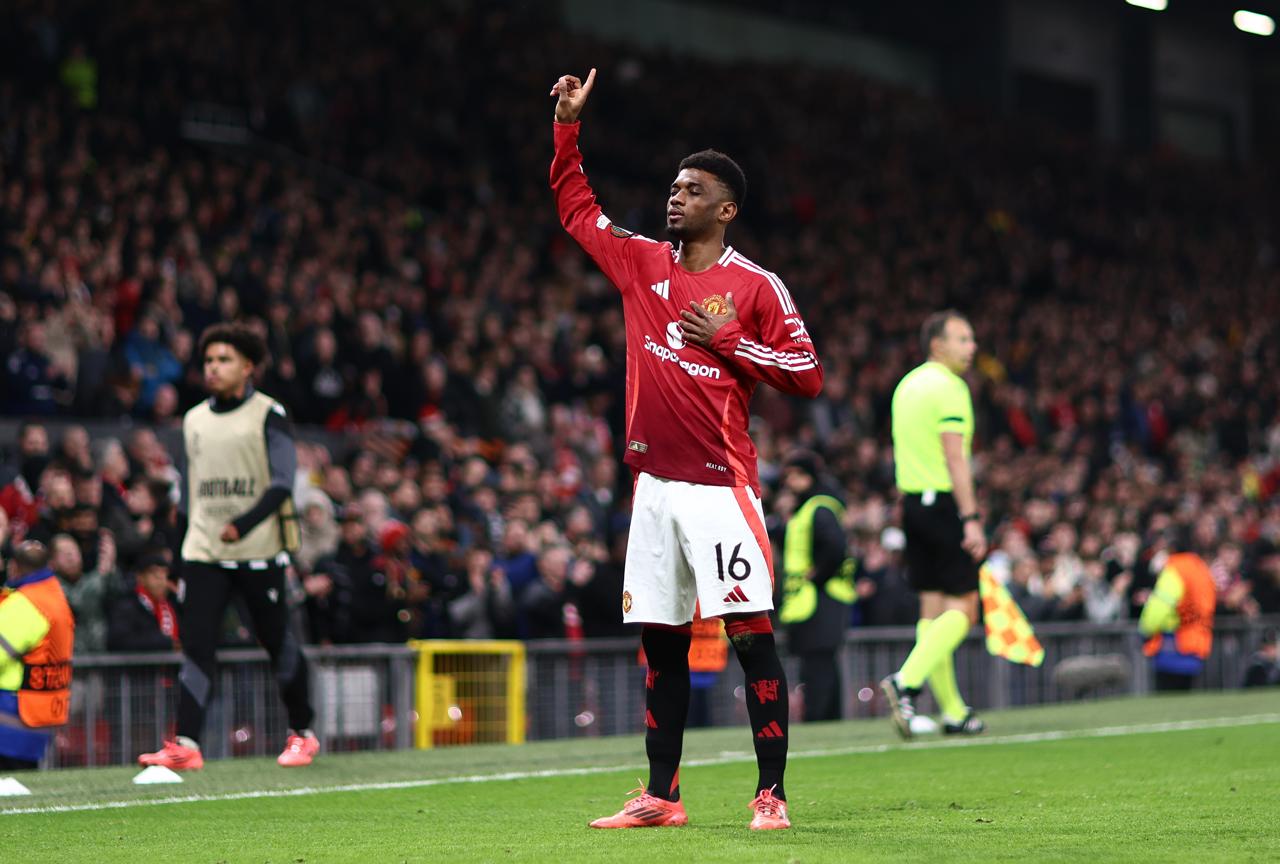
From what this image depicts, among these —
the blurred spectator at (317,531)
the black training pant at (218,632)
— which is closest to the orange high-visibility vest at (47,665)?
the black training pant at (218,632)

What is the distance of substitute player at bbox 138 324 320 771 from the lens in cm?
891

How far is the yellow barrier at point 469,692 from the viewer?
12.5m

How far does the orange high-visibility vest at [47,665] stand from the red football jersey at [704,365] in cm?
413

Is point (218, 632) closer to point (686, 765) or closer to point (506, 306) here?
point (686, 765)

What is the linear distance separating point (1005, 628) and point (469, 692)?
11.4 feet

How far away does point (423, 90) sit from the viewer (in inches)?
960

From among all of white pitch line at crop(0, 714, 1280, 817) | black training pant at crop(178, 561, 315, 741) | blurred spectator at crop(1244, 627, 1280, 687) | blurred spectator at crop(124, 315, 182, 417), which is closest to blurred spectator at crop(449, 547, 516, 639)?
blurred spectator at crop(124, 315, 182, 417)

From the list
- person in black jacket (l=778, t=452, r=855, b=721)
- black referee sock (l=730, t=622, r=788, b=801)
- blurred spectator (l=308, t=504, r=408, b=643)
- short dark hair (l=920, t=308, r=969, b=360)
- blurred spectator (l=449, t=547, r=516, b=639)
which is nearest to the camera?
black referee sock (l=730, t=622, r=788, b=801)

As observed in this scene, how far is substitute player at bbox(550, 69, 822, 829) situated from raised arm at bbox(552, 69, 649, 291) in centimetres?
5

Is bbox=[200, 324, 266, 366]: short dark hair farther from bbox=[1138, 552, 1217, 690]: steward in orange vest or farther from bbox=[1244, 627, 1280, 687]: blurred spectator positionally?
bbox=[1244, 627, 1280, 687]: blurred spectator

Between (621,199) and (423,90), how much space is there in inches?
119

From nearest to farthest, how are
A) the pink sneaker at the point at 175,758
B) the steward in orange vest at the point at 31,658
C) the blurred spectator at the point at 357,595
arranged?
1. the pink sneaker at the point at 175,758
2. the steward in orange vest at the point at 31,658
3. the blurred spectator at the point at 357,595

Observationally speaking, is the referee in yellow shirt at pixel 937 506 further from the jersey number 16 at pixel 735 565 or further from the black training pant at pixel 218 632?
the jersey number 16 at pixel 735 565

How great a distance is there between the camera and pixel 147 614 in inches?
464
